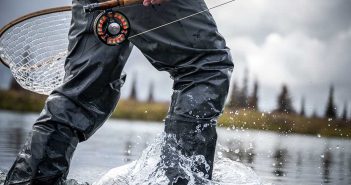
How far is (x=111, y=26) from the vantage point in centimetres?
330

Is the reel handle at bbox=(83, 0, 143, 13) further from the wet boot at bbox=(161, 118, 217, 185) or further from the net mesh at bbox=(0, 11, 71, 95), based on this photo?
the net mesh at bbox=(0, 11, 71, 95)

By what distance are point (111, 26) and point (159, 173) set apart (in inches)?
31.0

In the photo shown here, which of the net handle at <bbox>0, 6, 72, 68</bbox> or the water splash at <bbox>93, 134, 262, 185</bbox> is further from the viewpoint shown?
the net handle at <bbox>0, 6, 72, 68</bbox>

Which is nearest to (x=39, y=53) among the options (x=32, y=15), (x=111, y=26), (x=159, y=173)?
(x=32, y=15)

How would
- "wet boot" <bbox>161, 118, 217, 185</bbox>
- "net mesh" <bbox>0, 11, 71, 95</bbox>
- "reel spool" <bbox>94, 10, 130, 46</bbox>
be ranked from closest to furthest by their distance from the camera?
"wet boot" <bbox>161, 118, 217, 185</bbox>, "reel spool" <bbox>94, 10, 130, 46</bbox>, "net mesh" <bbox>0, 11, 71, 95</bbox>

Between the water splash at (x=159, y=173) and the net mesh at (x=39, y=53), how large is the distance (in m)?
1.11

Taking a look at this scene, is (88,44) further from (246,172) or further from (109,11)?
(246,172)

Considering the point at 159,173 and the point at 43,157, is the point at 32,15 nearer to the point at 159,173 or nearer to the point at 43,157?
the point at 43,157

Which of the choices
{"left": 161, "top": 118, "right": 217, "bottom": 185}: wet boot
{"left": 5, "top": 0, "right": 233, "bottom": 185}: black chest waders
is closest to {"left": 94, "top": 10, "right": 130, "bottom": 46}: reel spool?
{"left": 5, "top": 0, "right": 233, "bottom": 185}: black chest waders

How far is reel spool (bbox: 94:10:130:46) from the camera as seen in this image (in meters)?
3.32

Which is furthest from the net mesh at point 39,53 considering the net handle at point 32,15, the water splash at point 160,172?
the water splash at point 160,172

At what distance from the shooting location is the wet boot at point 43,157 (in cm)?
344

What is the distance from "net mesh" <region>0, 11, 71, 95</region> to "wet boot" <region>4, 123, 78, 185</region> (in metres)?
1.08

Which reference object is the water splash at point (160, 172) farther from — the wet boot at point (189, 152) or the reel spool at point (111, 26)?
the reel spool at point (111, 26)
